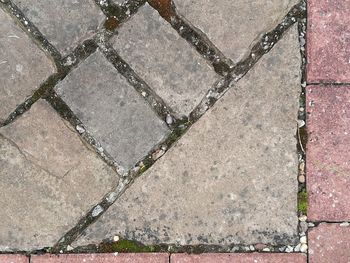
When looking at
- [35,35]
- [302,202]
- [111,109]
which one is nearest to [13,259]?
[111,109]

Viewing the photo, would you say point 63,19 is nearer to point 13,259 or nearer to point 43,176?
point 43,176

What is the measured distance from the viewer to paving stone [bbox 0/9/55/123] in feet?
7.52

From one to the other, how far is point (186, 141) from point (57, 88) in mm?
630

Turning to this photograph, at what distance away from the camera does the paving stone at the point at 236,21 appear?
2307 millimetres

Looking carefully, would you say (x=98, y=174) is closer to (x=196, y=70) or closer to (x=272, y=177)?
(x=196, y=70)

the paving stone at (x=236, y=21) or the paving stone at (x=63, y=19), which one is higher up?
the paving stone at (x=63, y=19)

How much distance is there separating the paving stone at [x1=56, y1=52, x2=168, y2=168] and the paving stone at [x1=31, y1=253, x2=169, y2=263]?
0.47 m

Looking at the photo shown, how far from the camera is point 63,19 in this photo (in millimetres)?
2303

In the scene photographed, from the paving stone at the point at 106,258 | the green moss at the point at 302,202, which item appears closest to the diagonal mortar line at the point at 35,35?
the paving stone at the point at 106,258

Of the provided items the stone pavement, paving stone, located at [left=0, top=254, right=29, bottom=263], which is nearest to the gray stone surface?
the stone pavement

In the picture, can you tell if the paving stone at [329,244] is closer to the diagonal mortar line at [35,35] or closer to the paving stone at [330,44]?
the paving stone at [330,44]

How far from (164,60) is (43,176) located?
29.9 inches

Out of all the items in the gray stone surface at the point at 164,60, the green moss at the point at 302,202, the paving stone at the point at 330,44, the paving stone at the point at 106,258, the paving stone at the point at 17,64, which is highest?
the paving stone at the point at 17,64

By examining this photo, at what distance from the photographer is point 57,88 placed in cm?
229
